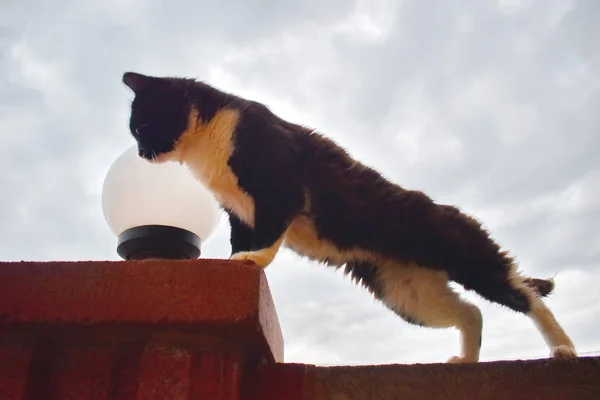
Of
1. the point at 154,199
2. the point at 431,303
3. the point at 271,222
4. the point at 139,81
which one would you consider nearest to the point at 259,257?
the point at 271,222

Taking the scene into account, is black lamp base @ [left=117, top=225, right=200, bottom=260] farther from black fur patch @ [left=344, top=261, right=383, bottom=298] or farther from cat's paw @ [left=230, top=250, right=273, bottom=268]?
black fur patch @ [left=344, top=261, right=383, bottom=298]

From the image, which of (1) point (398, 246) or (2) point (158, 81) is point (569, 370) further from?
(2) point (158, 81)

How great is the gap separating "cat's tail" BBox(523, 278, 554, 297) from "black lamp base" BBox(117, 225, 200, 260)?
4.09 ft

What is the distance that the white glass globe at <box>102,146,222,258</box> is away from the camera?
1.88 metres

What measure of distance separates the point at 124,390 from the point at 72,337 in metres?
0.17

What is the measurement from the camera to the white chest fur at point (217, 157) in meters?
1.94

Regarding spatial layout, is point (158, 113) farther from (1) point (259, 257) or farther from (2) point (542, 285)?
(2) point (542, 285)

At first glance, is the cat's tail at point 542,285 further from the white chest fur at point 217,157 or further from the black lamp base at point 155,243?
the black lamp base at point 155,243

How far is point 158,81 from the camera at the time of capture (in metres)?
2.30

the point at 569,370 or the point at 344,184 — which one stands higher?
the point at 344,184

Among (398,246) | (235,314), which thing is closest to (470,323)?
(398,246)

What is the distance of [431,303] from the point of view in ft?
6.88

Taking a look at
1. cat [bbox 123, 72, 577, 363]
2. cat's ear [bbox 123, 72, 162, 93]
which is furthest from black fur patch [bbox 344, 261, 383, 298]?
cat's ear [bbox 123, 72, 162, 93]

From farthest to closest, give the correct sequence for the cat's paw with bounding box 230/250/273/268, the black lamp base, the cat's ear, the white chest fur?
the cat's ear → the white chest fur → the black lamp base → the cat's paw with bounding box 230/250/273/268
